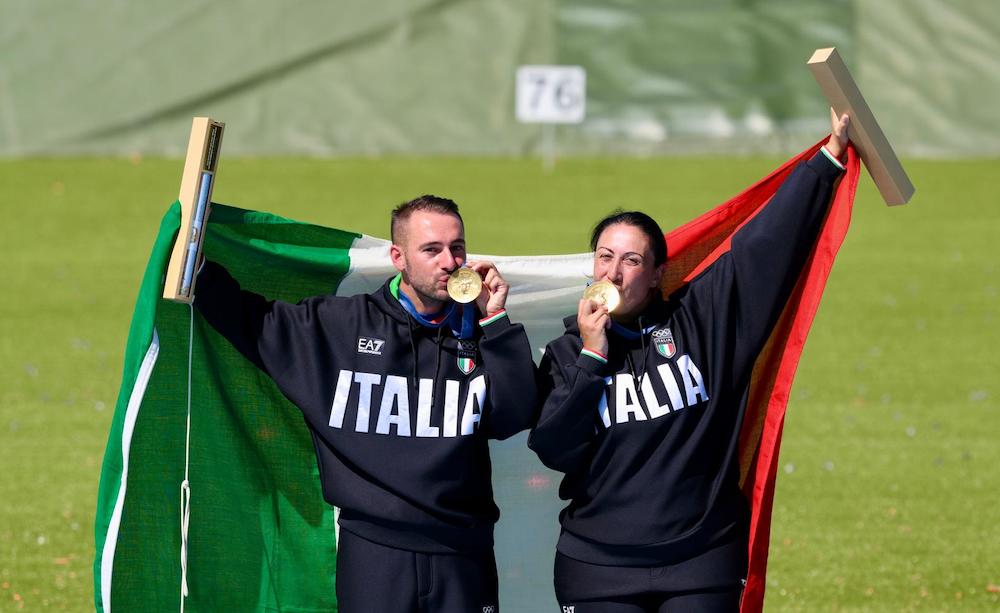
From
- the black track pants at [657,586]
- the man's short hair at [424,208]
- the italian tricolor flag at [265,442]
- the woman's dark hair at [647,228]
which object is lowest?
the black track pants at [657,586]

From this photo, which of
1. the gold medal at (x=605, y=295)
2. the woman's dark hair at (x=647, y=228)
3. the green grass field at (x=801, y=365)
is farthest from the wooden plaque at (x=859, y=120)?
the green grass field at (x=801, y=365)

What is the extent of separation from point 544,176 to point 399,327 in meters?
17.7

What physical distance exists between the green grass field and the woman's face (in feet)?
9.61

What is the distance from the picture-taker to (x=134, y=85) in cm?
2431

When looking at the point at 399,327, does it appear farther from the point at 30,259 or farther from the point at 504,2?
the point at 504,2

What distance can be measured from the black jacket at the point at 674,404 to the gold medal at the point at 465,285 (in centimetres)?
37

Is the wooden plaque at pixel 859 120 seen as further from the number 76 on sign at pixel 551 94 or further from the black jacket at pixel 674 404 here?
the number 76 on sign at pixel 551 94

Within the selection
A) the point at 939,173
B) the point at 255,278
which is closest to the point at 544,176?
the point at 939,173

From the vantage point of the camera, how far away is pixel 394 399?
15.5 feet

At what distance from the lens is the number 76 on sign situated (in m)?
22.8

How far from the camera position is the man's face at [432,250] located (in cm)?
470

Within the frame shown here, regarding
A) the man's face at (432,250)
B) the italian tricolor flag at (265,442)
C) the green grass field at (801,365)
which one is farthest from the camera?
the green grass field at (801,365)

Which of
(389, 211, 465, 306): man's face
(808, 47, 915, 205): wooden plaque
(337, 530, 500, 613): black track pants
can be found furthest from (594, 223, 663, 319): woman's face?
(337, 530, 500, 613): black track pants

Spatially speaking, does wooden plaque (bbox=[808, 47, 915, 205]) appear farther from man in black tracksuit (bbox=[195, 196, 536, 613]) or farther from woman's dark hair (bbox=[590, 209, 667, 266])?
man in black tracksuit (bbox=[195, 196, 536, 613])
